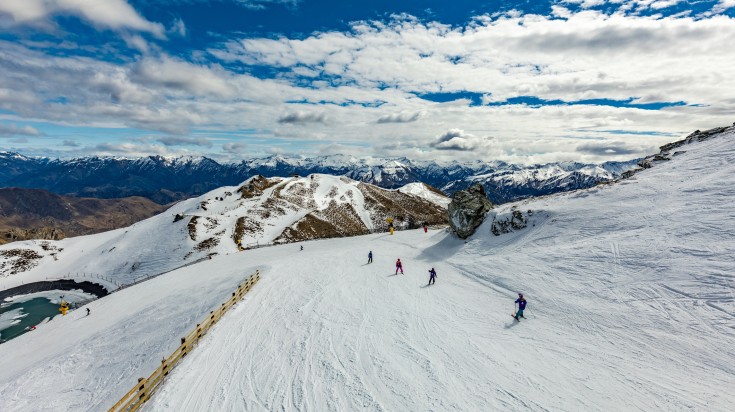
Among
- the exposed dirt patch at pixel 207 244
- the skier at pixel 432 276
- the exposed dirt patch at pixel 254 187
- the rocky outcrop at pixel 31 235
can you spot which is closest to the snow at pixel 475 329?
the skier at pixel 432 276

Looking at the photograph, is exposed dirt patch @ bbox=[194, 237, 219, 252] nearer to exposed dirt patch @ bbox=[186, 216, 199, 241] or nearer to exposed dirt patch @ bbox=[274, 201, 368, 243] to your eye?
exposed dirt patch @ bbox=[186, 216, 199, 241]

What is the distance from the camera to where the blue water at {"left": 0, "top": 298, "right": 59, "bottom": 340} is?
176ft

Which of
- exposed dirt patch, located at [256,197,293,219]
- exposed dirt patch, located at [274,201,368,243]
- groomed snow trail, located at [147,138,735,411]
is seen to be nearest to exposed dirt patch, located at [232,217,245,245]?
exposed dirt patch, located at [256,197,293,219]

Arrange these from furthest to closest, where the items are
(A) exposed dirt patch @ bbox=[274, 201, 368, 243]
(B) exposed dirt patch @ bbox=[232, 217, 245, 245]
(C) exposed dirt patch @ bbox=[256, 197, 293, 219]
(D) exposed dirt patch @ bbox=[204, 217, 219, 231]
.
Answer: (C) exposed dirt patch @ bbox=[256, 197, 293, 219] → (A) exposed dirt patch @ bbox=[274, 201, 368, 243] → (D) exposed dirt patch @ bbox=[204, 217, 219, 231] → (B) exposed dirt patch @ bbox=[232, 217, 245, 245]

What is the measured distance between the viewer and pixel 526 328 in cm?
1931

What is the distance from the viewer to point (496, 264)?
31.4m

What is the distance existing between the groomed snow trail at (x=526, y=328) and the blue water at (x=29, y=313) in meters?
55.7

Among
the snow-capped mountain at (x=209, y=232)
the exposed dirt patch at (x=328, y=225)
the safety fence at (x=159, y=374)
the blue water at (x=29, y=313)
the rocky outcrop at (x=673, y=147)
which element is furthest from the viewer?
the exposed dirt patch at (x=328, y=225)

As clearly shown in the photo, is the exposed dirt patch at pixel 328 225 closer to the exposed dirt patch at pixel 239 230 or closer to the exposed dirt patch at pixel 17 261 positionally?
the exposed dirt patch at pixel 239 230

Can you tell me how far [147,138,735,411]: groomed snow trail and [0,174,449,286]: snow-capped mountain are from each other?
32.9 m

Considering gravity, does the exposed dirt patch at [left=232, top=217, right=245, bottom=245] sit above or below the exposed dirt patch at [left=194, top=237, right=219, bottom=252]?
above

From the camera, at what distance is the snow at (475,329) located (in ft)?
44.1

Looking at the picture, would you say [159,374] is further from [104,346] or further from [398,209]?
[398,209]

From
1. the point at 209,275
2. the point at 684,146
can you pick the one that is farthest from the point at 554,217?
the point at 209,275
